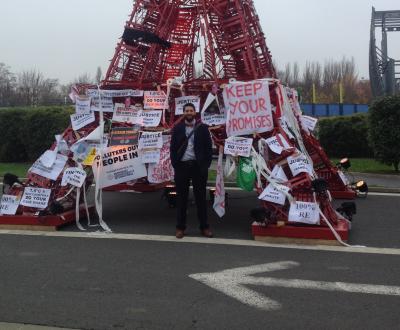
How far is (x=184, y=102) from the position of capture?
7848 mm

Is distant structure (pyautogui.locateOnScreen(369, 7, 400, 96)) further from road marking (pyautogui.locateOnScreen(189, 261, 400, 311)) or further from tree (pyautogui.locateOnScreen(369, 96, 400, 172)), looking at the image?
road marking (pyautogui.locateOnScreen(189, 261, 400, 311))

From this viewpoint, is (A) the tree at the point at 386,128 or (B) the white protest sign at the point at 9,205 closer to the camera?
(B) the white protest sign at the point at 9,205

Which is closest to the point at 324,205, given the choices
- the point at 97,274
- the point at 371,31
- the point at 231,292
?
the point at 231,292

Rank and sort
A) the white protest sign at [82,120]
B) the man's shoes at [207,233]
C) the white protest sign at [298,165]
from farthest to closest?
the white protest sign at [82,120], the man's shoes at [207,233], the white protest sign at [298,165]

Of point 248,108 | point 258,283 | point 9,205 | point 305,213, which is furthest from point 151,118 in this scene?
point 258,283

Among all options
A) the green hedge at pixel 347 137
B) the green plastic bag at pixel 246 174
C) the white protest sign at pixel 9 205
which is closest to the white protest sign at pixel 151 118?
the green plastic bag at pixel 246 174

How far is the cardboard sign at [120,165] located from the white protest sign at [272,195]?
195cm

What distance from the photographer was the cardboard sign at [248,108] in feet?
23.7

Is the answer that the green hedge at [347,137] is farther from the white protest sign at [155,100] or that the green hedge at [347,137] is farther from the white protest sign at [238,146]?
the white protest sign at [238,146]

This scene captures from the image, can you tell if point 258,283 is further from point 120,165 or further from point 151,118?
point 151,118

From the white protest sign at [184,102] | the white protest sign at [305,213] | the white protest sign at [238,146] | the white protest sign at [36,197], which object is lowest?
the white protest sign at [305,213]

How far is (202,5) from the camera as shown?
8.30m

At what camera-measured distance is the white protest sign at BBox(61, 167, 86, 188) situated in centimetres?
775

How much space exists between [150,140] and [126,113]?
0.66m
